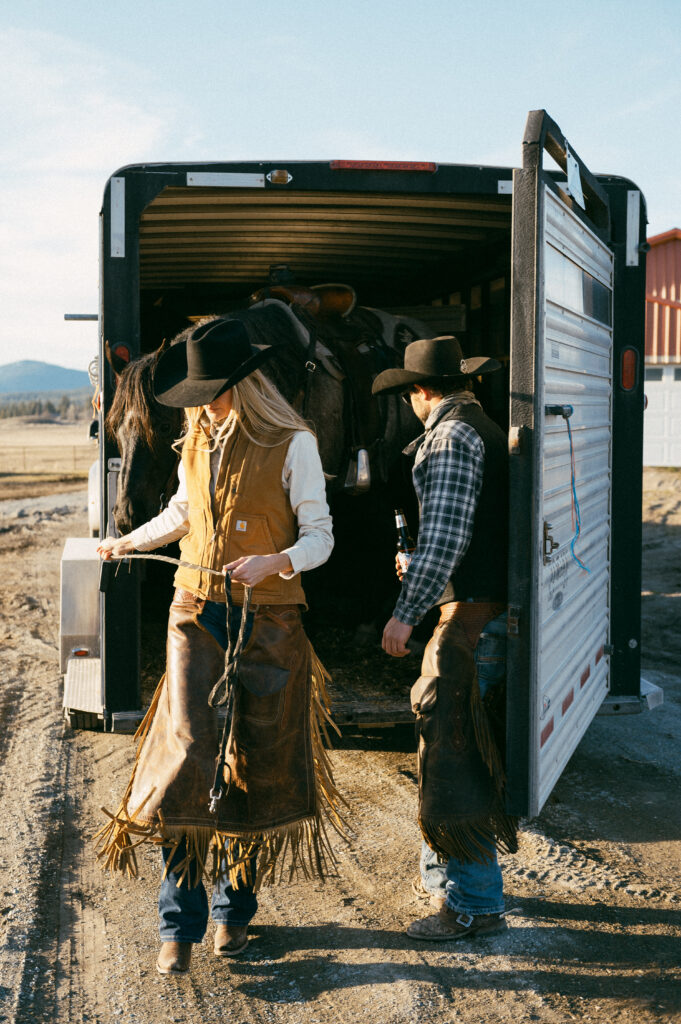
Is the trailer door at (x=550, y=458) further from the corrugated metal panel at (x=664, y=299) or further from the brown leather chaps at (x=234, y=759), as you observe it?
the corrugated metal panel at (x=664, y=299)

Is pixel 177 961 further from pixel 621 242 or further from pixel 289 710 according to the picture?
pixel 621 242

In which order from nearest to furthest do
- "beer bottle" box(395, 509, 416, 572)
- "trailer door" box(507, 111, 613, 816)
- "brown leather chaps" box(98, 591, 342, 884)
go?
"brown leather chaps" box(98, 591, 342, 884), "trailer door" box(507, 111, 613, 816), "beer bottle" box(395, 509, 416, 572)

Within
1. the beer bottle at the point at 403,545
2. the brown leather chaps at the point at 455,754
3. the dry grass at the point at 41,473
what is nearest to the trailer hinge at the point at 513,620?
the brown leather chaps at the point at 455,754

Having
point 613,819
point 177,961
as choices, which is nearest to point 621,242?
point 613,819

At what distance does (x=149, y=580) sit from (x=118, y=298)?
3802 millimetres

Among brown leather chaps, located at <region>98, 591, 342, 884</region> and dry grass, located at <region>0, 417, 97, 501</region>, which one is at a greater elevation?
dry grass, located at <region>0, 417, 97, 501</region>

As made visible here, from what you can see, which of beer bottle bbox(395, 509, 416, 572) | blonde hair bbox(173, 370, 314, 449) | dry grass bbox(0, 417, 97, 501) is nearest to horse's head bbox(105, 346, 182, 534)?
blonde hair bbox(173, 370, 314, 449)

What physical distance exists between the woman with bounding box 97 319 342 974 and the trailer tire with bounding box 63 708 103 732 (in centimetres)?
218

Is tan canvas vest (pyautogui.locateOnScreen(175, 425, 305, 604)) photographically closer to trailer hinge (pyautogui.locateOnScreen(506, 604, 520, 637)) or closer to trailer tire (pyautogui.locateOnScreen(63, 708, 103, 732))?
trailer hinge (pyautogui.locateOnScreen(506, 604, 520, 637))

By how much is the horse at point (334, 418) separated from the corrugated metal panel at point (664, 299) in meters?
14.0

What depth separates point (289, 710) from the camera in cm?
286

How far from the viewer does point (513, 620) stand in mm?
3002

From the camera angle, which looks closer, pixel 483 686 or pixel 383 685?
pixel 483 686

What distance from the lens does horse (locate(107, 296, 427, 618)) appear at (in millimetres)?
4094
